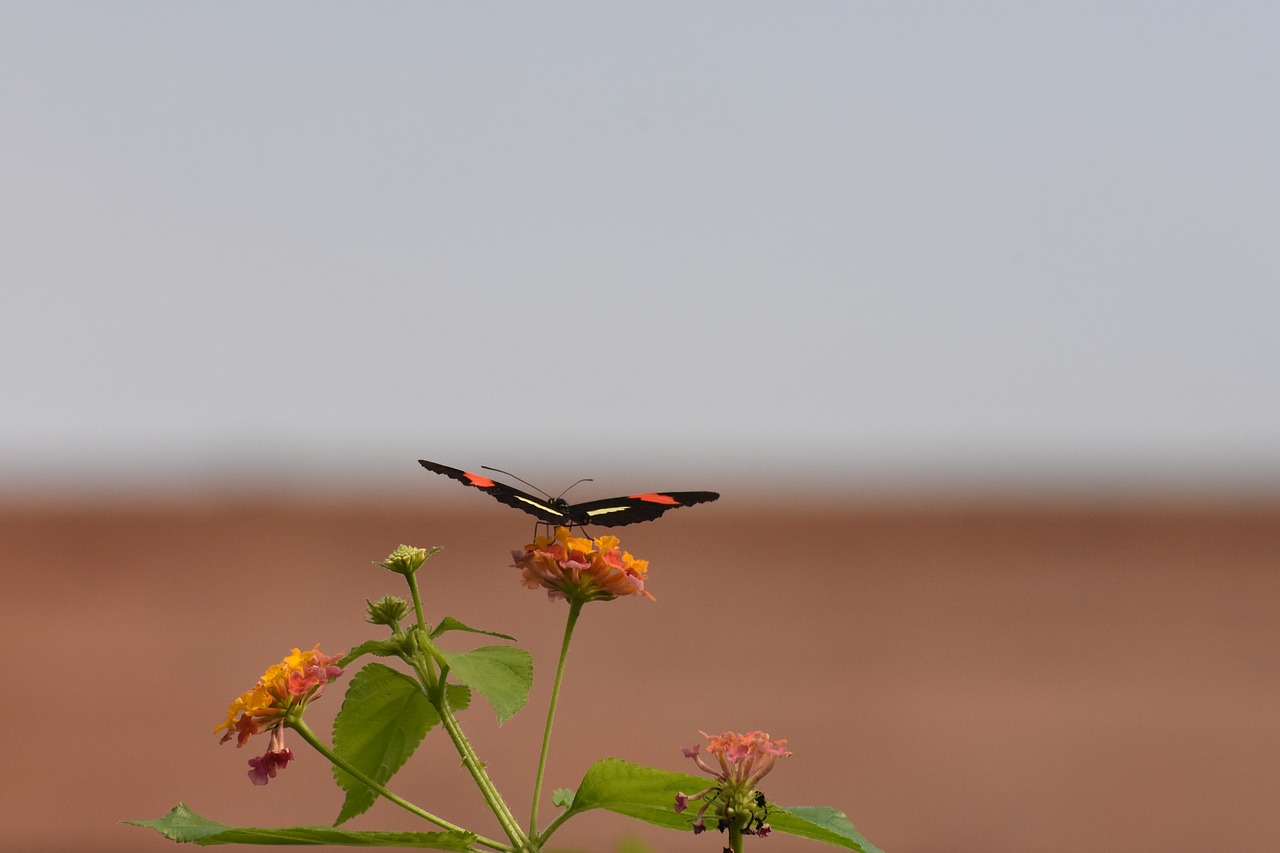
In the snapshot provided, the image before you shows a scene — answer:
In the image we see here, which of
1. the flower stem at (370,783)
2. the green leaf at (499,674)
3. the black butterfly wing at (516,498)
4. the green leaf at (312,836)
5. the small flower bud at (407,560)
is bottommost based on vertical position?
the green leaf at (312,836)

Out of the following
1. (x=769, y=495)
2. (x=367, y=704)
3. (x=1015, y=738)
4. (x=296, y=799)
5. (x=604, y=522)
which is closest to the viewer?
(x=367, y=704)

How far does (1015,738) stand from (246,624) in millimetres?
5024

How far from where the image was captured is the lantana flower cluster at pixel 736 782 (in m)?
0.72

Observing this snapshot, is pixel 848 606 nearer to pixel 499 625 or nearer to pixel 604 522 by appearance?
pixel 499 625

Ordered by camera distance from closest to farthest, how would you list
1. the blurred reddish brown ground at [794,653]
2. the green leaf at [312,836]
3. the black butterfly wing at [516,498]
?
the green leaf at [312,836], the black butterfly wing at [516,498], the blurred reddish brown ground at [794,653]

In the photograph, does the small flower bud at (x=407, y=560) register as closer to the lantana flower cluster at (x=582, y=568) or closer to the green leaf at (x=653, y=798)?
the lantana flower cluster at (x=582, y=568)

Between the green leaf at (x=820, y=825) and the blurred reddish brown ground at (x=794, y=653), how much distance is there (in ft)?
22.8

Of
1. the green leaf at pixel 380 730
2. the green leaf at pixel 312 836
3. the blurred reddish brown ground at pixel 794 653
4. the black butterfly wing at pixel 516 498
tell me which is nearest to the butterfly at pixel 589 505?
the black butterfly wing at pixel 516 498

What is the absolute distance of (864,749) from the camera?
8.00 m

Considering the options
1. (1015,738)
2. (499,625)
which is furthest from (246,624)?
(1015,738)

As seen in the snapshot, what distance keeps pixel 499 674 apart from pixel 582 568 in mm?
144

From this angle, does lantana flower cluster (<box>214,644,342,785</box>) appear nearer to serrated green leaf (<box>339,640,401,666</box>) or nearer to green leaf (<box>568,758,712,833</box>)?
serrated green leaf (<box>339,640,401,666</box>)

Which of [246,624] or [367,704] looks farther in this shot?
[246,624]

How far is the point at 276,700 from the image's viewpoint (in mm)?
834
